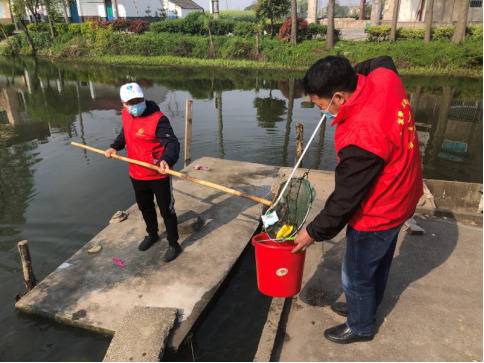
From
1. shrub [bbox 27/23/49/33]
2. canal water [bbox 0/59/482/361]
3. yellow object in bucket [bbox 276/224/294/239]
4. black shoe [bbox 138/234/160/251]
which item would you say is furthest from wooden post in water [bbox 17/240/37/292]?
shrub [bbox 27/23/49/33]

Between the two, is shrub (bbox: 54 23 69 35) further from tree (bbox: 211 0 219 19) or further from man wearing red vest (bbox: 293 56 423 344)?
man wearing red vest (bbox: 293 56 423 344)

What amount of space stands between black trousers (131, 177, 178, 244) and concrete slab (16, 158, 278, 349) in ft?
1.77

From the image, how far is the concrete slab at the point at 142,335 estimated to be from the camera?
12.1 ft

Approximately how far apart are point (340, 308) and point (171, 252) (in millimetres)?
2610

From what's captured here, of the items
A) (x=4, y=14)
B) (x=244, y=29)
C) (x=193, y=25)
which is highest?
(x=4, y=14)

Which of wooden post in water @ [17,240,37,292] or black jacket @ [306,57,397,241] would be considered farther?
wooden post in water @ [17,240,37,292]

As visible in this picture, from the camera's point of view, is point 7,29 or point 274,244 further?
point 7,29

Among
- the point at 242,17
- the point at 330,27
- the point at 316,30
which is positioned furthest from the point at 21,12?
the point at 330,27

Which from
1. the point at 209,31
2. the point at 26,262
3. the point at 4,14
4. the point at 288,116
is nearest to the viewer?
the point at 26,262

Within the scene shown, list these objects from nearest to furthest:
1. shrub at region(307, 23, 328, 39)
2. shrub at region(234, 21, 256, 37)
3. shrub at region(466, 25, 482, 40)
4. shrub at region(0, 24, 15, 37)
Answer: shrub at region(466, 25, 482, 40) → shrub at region(307, 23, 328, 39) → shrub at region(234, 21, 256, 37) → shrub at region(0, 24, 15, 37)

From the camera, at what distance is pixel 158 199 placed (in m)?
5.05

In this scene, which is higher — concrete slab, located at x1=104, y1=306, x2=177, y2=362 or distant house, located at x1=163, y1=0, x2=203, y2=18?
distant house, located at x1=163, y1=0, x2=203, y2=18

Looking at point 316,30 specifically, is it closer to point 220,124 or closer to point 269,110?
point 269,110

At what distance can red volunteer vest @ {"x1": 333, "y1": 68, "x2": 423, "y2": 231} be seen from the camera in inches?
98.5
